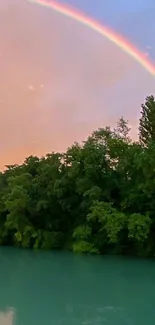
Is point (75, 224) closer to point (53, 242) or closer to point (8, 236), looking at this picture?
point (53, 242)

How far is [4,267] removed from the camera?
660 inches

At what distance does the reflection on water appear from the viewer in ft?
25.4

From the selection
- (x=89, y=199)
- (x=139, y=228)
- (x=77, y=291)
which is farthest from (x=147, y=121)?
(x=77, y=291)

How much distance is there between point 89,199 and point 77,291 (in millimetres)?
9854

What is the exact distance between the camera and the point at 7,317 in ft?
26.7

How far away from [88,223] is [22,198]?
149 inches

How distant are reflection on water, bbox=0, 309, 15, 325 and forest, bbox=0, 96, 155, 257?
995cm

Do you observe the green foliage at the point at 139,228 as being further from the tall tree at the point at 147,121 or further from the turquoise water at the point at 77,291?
the tall tree at the point at 147,121

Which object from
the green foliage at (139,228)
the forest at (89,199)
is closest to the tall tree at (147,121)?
the forest at (89,199)

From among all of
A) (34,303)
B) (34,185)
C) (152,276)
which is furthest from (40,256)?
(34,303)

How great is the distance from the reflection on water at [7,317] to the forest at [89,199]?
32.6 ft

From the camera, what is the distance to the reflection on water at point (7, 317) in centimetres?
775

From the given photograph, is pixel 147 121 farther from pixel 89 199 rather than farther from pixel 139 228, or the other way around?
pixel 139 228

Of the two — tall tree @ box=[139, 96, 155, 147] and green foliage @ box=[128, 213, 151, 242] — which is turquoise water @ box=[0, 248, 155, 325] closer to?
green foliage @ box=[128, 213, 151, 242]
